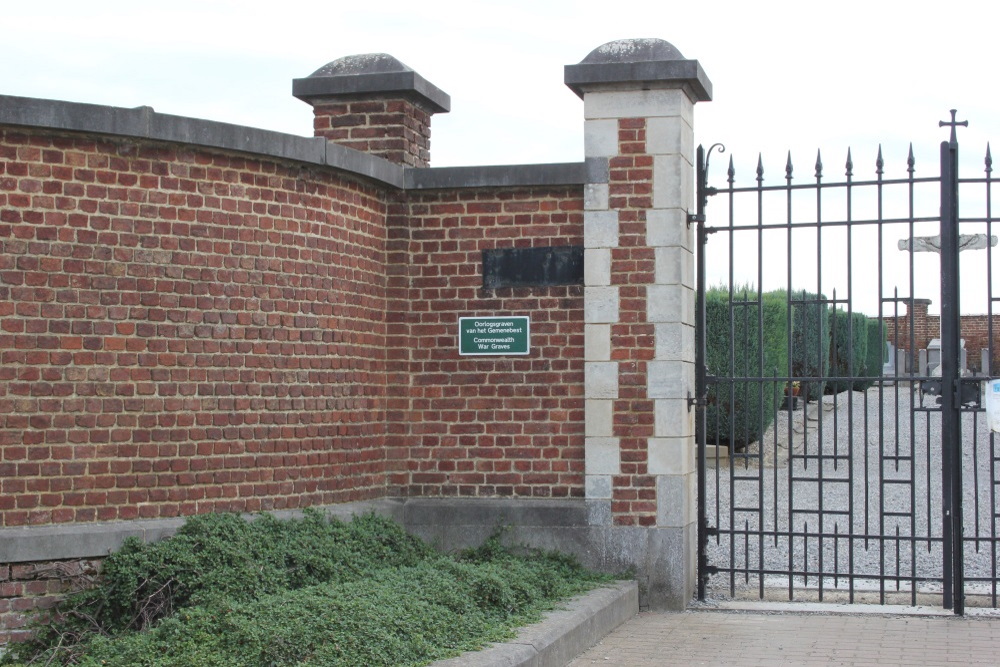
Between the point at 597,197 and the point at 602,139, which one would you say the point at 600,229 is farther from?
the point at 602,139

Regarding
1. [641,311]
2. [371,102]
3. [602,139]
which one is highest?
[371,102]

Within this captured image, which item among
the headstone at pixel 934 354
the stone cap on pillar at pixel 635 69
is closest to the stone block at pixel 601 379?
the stone cap on pillar at pixel 635 69

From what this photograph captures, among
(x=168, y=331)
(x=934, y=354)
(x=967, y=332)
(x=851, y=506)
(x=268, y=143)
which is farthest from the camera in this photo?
(x=934, y=354)

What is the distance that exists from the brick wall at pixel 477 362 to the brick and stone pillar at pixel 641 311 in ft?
0.56

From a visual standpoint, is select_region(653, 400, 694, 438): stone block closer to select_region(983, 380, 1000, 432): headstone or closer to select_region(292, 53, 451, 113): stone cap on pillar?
select_region(983, 380, 1000, 432): headstone

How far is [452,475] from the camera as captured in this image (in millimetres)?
Answer: 8438

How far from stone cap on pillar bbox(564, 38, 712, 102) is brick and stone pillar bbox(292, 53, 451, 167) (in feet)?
4.16

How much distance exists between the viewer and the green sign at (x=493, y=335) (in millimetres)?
Answer: 8320

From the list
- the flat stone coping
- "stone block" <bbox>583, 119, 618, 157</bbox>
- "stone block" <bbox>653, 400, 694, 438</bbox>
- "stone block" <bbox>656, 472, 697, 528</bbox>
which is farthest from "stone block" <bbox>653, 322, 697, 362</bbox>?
"stone block" <bbox>583, 119, 618, 157</bbox>

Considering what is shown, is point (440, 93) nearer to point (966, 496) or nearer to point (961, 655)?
point (961, 655)

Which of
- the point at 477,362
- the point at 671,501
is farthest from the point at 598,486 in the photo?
the point at 477,362

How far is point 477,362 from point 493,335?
0.74ft

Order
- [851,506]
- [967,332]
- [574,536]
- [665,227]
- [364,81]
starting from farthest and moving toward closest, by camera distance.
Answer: [967,332]
[364,81]
[574,536]
[665,227]
[851,506]

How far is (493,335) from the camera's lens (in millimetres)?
8375
